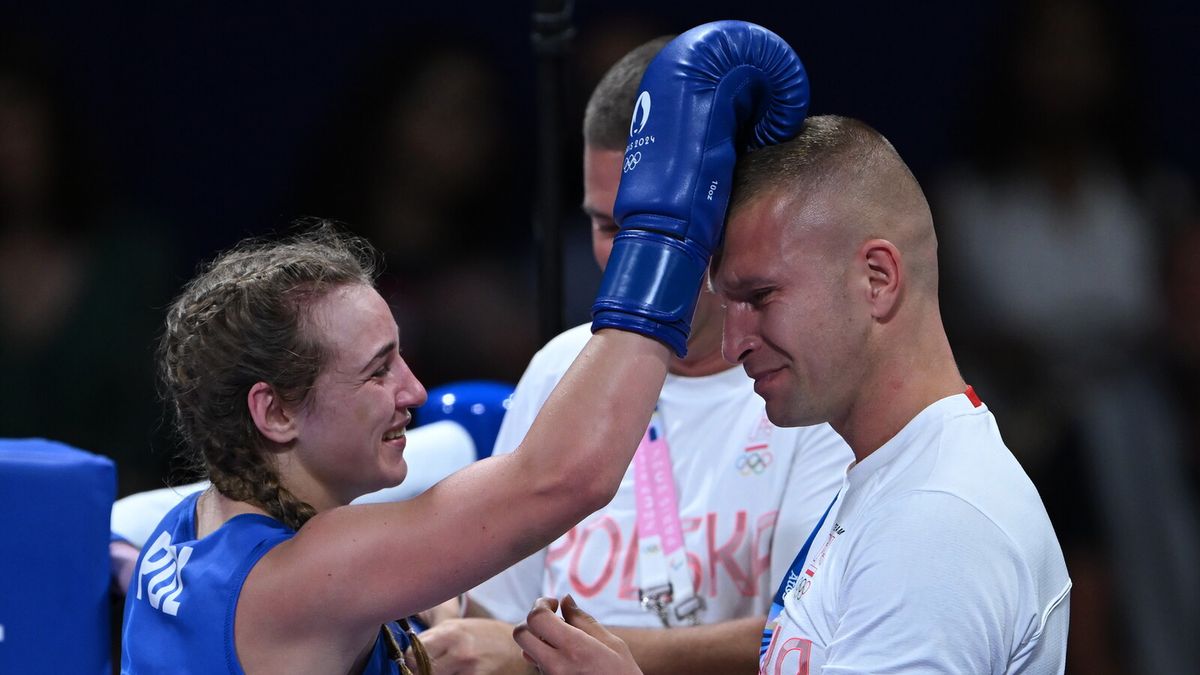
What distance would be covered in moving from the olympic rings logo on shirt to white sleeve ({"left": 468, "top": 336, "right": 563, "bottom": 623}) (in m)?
0.33

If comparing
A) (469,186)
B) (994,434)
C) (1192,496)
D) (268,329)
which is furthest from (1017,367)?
(268,329)

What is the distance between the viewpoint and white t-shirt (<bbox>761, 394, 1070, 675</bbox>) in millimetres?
1283

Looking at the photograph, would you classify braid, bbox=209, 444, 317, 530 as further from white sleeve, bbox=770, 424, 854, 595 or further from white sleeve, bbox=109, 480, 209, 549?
white sleeve, bbox=770, 424, 854, 595

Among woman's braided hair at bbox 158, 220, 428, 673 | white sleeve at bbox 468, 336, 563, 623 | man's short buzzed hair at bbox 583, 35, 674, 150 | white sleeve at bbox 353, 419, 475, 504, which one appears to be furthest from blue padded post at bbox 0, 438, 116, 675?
man's short buzzed hair at bbox 583, 35, 674, 150

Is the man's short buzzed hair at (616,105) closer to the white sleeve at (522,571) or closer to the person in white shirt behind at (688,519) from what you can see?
the person in white shirt behind at (688,519)

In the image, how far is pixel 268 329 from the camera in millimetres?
1577

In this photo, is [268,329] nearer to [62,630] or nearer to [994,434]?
[62,630]

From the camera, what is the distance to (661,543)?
1917 millimetres

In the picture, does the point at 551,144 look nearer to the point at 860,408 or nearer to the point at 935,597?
the point at 860,408

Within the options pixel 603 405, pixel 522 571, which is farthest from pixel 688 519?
pixel 603 405

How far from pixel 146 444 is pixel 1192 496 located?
262cm

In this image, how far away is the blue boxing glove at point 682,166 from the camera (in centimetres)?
142

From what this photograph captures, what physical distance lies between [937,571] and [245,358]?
0.82 meters

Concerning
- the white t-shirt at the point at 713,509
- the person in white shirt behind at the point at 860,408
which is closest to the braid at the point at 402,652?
the person in white shirt behind at the point at 860,408
